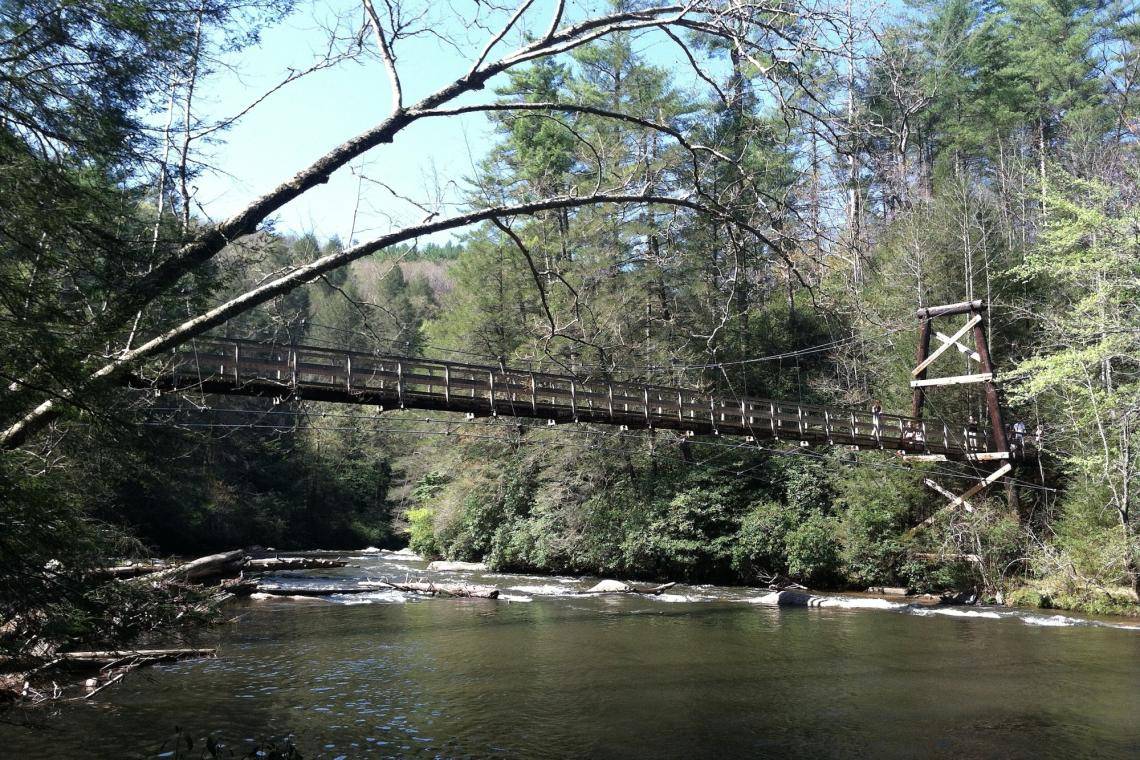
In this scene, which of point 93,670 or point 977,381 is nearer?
point 93,670

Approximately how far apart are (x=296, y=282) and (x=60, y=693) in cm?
453

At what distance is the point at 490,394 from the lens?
1452 cm

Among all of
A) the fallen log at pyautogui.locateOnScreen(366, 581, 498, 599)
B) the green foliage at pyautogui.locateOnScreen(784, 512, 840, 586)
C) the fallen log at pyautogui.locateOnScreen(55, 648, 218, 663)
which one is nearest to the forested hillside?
the green foliage at pyautogui.locateOnScreen(784, 512, 840, 586)

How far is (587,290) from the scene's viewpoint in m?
21.5

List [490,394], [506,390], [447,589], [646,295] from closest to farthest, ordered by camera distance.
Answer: [506,390], [490,394], [447,589], [646,295]

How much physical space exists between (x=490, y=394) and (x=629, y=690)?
724 cm

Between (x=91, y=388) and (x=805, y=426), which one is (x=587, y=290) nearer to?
(x=805, y=426)

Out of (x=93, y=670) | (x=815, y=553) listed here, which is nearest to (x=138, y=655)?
(x=93, y=670)

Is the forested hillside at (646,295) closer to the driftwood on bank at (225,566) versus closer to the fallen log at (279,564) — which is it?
the driftwood on bank at (225,566)

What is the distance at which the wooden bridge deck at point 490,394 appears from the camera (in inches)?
427

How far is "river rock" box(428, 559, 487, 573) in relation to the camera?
73.7 ft

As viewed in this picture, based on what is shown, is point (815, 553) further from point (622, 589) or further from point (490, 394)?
point (490, 394)

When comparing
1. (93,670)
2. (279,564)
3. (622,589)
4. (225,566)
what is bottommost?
(622,589)

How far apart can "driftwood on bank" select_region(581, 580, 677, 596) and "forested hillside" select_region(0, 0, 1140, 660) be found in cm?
192
